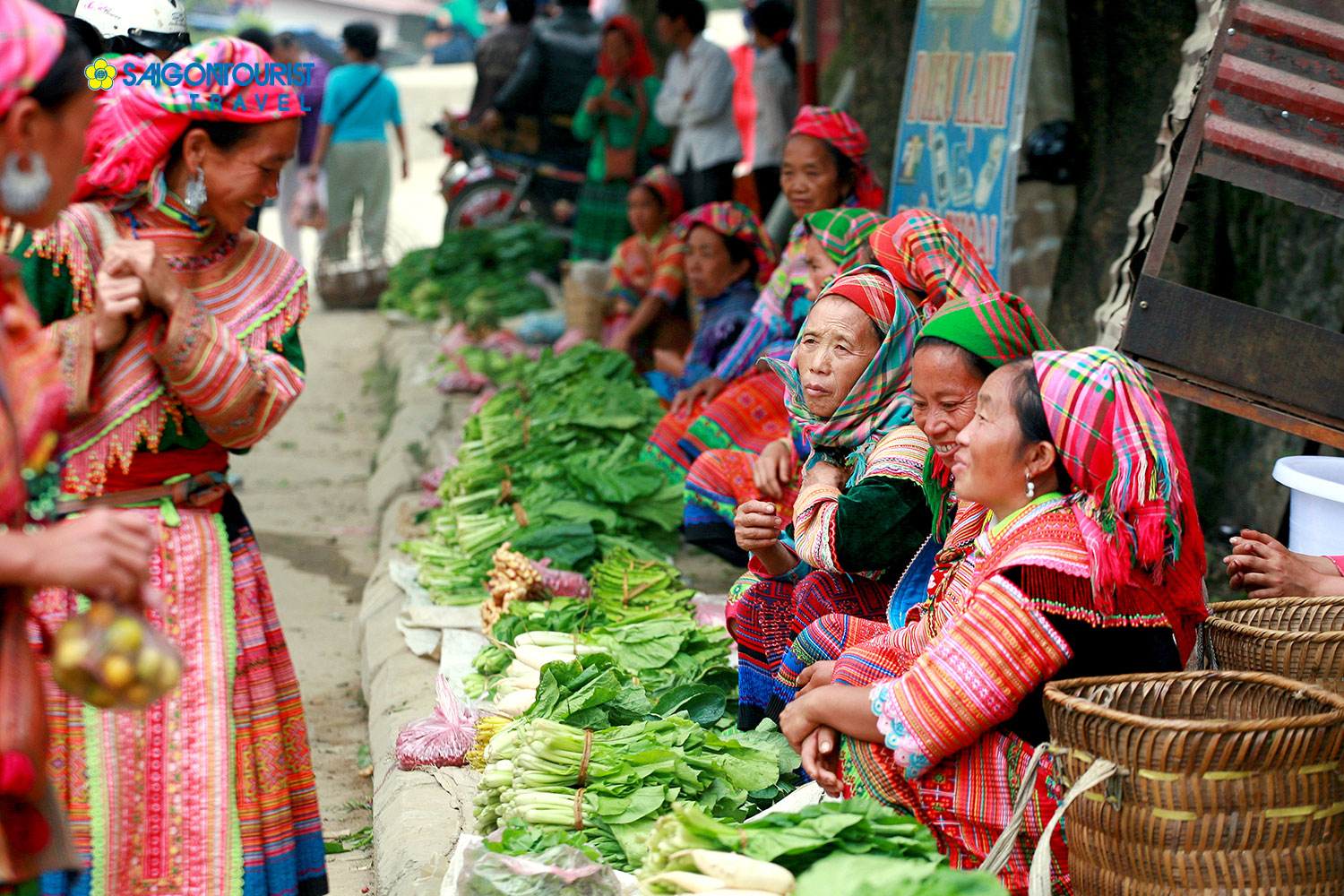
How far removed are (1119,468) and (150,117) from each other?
1895mm

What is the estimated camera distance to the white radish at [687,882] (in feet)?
7.16

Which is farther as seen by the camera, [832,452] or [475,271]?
[475,271]

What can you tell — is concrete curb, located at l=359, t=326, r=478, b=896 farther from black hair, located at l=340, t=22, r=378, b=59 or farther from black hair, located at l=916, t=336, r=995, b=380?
black hair, located at l=340, t=22, r=378, b=59

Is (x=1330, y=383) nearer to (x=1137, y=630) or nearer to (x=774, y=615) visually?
(x=1137, y=630)

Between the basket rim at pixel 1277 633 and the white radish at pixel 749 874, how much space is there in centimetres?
117

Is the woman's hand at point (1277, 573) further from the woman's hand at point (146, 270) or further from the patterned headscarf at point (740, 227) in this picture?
the patterned headscarf at point (740, 227)

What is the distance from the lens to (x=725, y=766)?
2805 millimetres

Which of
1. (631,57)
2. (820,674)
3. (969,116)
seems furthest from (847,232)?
(631,57)

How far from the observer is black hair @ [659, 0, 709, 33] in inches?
326

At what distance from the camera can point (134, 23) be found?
3.96 meters

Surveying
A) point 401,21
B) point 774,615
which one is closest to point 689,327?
point 774,615

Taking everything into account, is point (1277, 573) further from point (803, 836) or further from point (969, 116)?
point (969, 116)

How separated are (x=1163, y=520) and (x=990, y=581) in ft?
1.03

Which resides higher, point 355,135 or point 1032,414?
point 355,135
